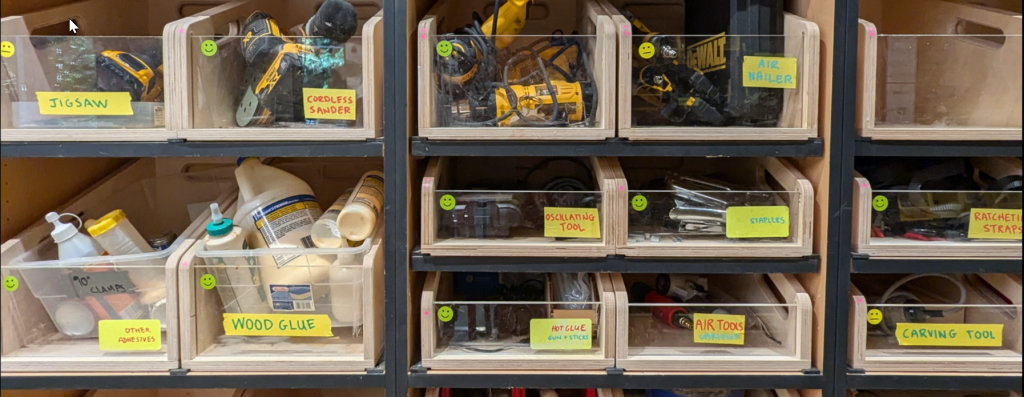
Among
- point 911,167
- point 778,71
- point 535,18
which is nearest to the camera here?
point 778,71

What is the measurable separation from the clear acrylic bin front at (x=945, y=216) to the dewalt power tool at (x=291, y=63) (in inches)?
36.5

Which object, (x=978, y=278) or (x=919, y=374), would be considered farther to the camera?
(x=978, y=278)

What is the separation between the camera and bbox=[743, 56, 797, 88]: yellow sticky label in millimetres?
1205

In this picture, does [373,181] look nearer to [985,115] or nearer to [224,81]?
[224,81]

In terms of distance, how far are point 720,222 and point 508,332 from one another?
0.42 metres

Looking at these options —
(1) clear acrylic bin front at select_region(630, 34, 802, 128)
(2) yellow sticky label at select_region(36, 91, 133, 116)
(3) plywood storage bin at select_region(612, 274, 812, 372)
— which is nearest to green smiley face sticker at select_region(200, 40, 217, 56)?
(2) yellow sticky label at select_region(36, 91, 133, 116)

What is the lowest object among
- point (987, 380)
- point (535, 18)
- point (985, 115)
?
point (987, 380)

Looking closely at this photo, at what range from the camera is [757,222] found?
126 centimetres

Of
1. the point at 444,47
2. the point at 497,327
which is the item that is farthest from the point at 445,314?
the point at 444,47

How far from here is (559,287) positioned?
4.64ft

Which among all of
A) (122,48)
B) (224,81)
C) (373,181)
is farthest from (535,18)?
(122,48)

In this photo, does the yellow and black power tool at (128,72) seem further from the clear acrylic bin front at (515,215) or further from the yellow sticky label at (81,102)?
the clear acrylic bin front at (515,215)

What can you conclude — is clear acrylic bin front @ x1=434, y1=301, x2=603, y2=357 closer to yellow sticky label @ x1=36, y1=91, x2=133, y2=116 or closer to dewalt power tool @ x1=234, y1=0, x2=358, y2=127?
dewalt power tool @ x1=234, y1=0, x2=358, y2=127

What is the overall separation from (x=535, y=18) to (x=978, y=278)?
1.02m
